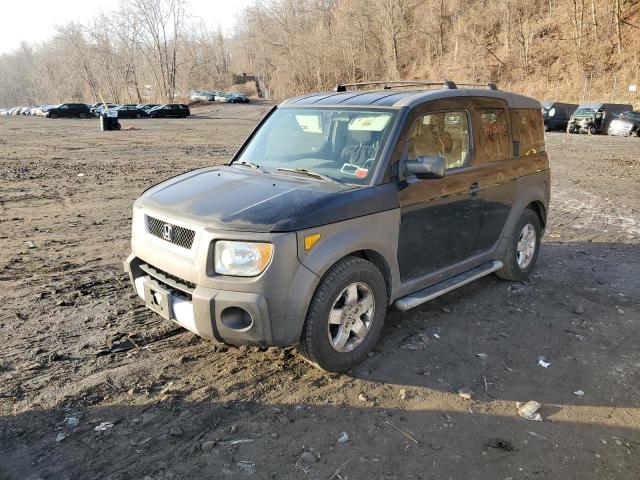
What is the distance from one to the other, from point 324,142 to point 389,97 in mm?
694

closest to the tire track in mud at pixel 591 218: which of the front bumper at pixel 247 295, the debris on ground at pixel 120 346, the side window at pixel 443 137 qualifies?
the side window at pixel 443 137

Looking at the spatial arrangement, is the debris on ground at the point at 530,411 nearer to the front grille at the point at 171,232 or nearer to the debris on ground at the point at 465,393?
the debris on ground at the point at 465,393

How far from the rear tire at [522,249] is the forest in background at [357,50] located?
3679 cm

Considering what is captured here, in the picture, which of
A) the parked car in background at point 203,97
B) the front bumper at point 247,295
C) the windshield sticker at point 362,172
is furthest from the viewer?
the parked car in background at point 203,97

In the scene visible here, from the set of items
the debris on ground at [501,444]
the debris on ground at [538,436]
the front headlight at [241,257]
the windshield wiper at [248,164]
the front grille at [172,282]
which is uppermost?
the windshield wiper at [248,164]

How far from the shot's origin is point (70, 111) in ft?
168

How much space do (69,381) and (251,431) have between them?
58.0 inches

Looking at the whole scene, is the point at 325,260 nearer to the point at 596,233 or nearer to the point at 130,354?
the point at 130,354

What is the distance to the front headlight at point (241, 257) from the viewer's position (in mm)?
3201

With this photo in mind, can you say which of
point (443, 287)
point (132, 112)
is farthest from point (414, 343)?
point (132, 112)

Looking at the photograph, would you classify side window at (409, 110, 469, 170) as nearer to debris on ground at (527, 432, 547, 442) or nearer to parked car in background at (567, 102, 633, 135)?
debris on ground at (527, 432, 547, 442)

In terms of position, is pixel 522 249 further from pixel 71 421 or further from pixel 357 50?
pixel 357 50

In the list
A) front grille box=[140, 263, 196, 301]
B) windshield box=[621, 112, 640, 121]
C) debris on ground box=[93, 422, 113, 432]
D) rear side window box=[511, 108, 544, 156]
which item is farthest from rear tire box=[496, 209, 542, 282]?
windshield box=[621, 112, 640, 121]

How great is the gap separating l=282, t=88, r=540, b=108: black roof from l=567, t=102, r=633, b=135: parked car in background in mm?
25782
